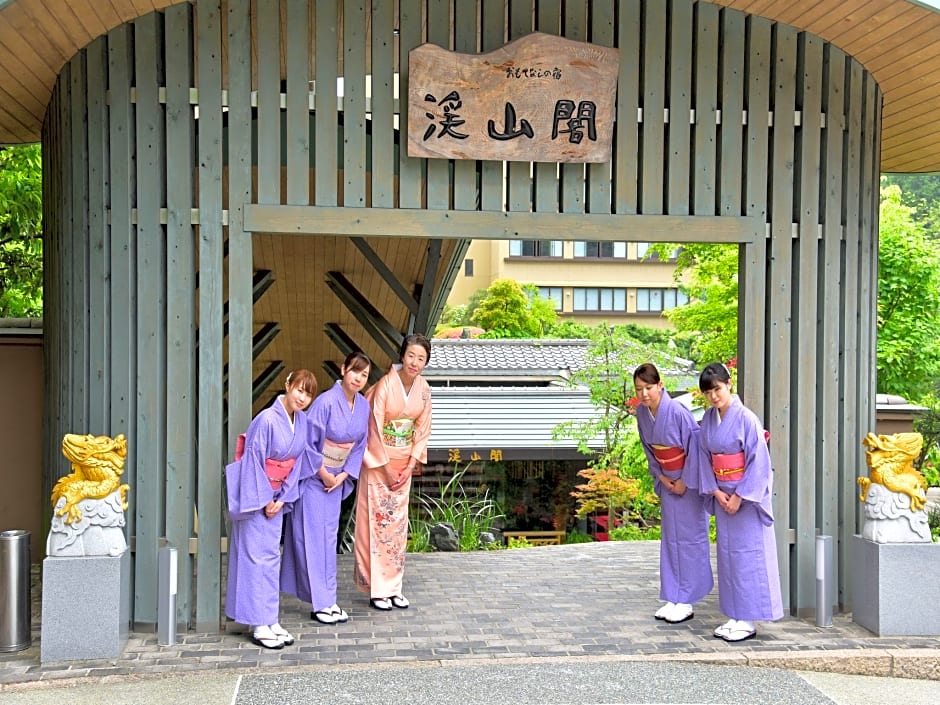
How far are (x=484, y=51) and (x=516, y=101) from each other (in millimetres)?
363

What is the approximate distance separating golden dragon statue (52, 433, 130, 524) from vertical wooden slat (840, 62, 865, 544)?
4.49m

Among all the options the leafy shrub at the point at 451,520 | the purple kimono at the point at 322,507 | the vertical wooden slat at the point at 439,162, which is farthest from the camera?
the leafy shrub at the point at 451,520

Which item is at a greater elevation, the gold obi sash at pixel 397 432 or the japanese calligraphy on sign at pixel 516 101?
the japanese calligraphy on sign at pixel 516 101

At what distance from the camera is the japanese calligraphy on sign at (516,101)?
5.79m

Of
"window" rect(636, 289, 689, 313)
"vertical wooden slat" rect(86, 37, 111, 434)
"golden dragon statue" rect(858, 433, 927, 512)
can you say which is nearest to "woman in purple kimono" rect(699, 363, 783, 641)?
"golden dragon statue" rect(858, 433, 927, 512)

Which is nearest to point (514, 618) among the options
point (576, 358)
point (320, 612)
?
point (320, 612)

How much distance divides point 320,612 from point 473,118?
3139 millimetres

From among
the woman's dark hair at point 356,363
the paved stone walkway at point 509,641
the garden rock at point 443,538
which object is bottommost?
the garden rock at point 443,538

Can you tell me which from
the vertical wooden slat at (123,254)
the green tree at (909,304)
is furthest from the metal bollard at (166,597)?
the green tree at (909,304)

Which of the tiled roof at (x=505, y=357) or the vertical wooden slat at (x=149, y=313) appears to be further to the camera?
the tiled roof at (x=505, y=357)

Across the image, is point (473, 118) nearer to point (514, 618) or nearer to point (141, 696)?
point (514, 618)

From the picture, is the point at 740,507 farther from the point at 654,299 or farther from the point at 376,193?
the point at 654,299

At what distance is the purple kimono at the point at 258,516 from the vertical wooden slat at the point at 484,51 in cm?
173

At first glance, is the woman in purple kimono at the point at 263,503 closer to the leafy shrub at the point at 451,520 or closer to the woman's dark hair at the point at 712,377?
the woman's dark hair at the point at 712,377
